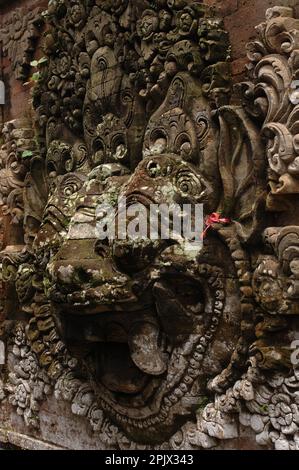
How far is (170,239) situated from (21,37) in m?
2.74

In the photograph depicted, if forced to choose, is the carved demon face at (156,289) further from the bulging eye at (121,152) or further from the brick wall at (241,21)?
the brick wall at (241,21)

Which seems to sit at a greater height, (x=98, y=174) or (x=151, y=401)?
(x=98, y=174)

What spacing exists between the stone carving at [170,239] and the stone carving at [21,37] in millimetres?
585

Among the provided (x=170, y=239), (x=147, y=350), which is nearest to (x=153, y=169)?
(x=170, y=239)

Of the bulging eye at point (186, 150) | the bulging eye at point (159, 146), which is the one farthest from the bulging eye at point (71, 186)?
the bulging eye at point (186, 150)

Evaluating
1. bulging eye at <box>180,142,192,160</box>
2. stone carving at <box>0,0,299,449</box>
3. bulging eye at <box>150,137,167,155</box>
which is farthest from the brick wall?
bulging eye at <box>150,137,167,155</box>

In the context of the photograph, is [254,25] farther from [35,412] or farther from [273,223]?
[35,412]

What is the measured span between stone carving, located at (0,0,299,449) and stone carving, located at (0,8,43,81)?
59cm

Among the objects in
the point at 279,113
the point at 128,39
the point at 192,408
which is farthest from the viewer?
the point at 128,39

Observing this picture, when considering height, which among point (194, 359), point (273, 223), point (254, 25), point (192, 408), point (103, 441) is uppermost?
point (254, 25)

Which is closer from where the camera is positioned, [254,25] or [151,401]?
[254,25]

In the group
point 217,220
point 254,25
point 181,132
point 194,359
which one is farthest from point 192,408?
point 254,25

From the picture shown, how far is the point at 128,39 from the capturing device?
436 cm

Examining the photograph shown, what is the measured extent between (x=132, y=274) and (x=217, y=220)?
562 mm
